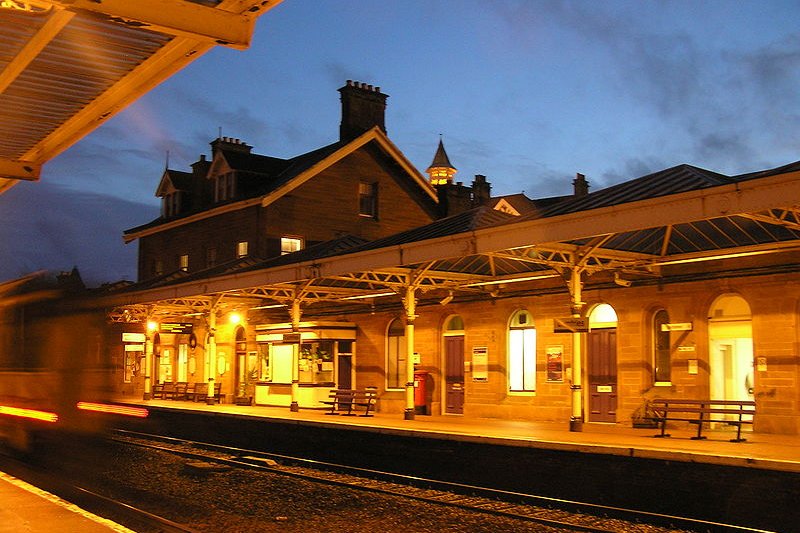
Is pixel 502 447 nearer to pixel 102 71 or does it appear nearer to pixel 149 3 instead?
pixel 102 71

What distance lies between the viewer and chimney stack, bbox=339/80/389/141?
34719 mm

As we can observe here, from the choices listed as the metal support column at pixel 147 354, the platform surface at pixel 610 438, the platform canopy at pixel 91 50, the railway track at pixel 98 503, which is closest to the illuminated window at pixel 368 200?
the metal support column at pixel 147 354

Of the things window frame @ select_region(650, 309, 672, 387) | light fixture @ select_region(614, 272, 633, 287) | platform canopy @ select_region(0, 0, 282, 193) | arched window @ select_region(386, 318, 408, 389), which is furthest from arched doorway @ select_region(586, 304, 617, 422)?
platform canopy @ select_region(0, 0, 282, 193)

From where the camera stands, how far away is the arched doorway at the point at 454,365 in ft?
73.7

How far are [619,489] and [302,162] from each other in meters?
24.6

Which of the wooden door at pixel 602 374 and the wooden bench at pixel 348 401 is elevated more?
the wooden door at pixel 602 374

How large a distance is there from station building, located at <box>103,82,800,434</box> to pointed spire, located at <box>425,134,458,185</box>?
18.2 meters

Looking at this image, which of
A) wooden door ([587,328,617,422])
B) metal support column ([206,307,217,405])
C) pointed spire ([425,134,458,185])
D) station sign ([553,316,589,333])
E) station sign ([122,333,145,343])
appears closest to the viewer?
station sign ([553,316,589,333])

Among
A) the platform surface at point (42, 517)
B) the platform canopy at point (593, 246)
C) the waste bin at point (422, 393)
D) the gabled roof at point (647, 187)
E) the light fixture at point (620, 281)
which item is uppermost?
the gabled roof at point (647, 187)

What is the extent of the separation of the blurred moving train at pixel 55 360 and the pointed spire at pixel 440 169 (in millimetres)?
39685

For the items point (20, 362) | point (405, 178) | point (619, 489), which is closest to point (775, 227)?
point (619, 489)

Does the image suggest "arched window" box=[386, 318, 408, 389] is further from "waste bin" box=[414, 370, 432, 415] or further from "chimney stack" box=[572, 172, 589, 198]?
"chimney stack" box=[572, 172, 589, 198]

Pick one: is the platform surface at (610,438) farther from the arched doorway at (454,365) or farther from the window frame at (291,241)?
the window frame at (291,241)

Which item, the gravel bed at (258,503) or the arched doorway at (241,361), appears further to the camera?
the arched doorway at (241,361)
